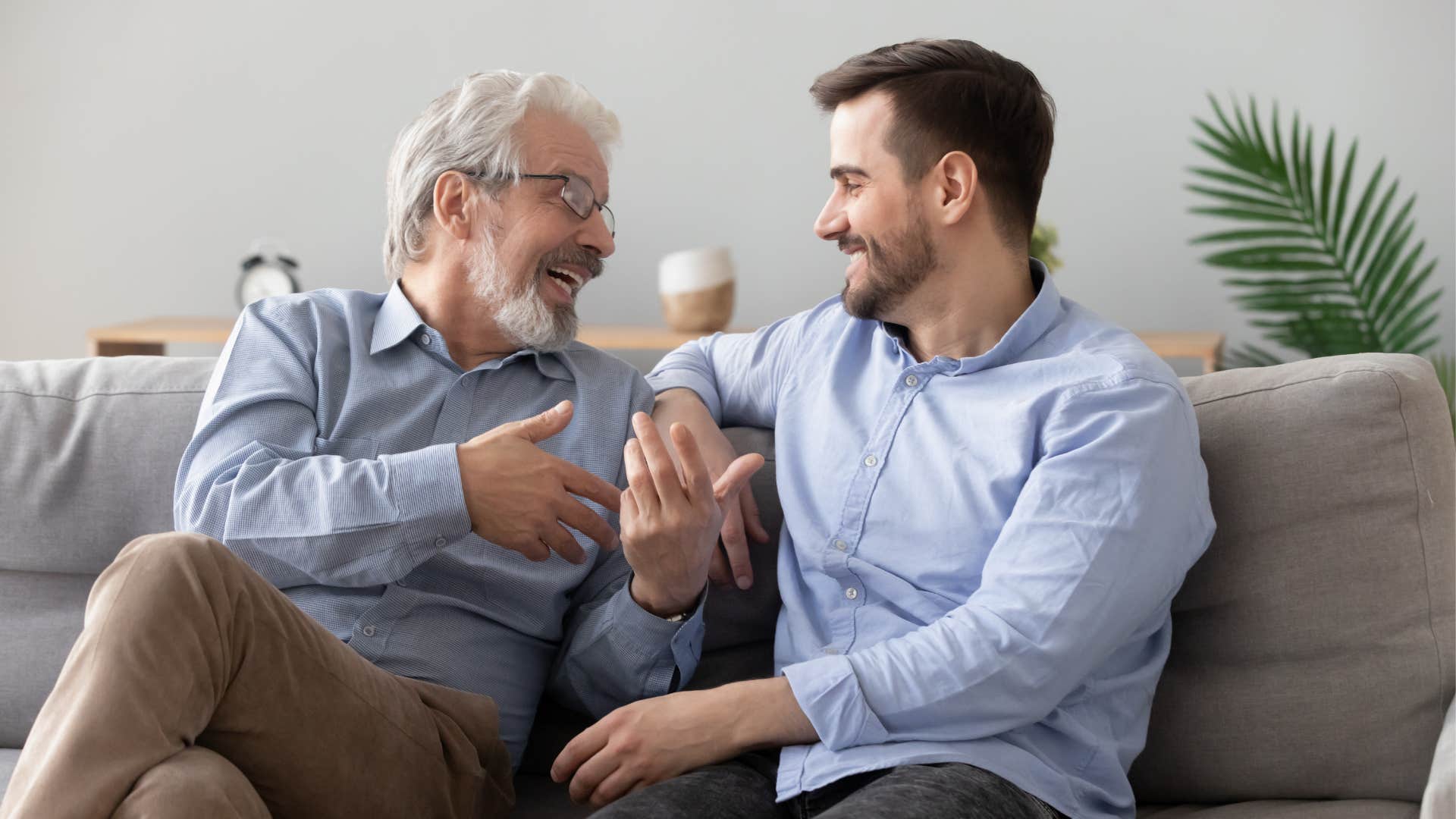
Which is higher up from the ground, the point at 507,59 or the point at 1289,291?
the point at 507,59

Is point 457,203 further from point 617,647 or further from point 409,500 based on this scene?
point 617,647

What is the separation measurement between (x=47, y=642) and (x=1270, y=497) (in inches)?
64.6

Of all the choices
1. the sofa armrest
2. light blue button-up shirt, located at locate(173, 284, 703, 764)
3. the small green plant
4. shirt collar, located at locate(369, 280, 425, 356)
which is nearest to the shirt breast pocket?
light blue button-up shirt, located at locate(173, 284, 703, 764)

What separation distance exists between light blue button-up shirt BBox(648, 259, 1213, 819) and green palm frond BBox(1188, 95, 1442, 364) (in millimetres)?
1756

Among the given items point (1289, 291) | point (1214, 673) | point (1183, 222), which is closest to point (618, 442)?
point (1214, 673)

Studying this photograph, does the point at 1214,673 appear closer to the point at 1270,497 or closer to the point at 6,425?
the point at 1270,497

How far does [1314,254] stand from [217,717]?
2.84 meters

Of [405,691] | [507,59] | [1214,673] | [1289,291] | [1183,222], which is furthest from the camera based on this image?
[507,59]

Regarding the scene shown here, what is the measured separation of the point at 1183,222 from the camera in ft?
11.7

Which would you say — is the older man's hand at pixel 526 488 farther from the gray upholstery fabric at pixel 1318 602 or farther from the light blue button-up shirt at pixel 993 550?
the gray upholstery fabric at pixel 1318 602

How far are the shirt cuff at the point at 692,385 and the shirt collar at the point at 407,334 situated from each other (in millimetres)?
129

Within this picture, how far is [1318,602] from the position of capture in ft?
4.99

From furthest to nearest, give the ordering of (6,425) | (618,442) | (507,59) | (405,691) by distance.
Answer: (507,59) → (6,425) → (618,442) → (405,691)

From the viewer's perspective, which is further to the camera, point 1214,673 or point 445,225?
point 445,225
